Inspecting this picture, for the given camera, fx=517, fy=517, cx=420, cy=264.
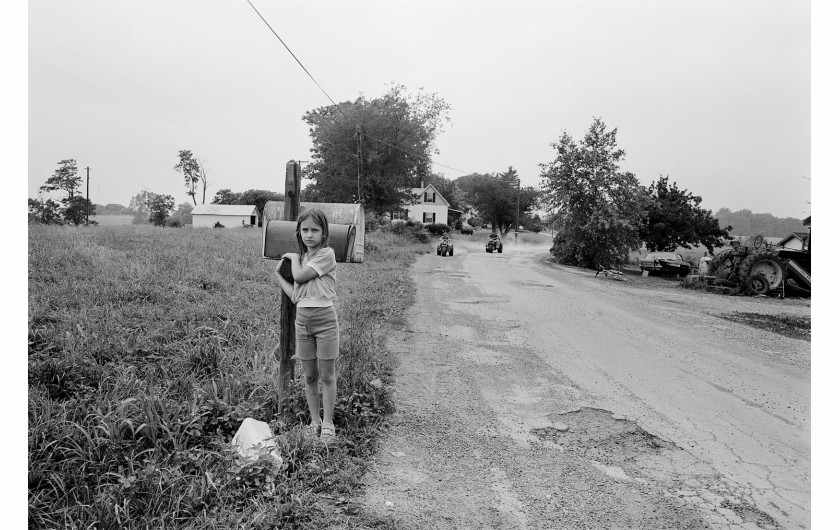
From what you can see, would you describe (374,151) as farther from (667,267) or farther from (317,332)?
(317,332)

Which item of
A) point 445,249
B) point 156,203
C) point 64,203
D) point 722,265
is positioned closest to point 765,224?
point 64,203

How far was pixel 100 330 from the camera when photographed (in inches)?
194

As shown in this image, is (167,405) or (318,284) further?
(167,405)

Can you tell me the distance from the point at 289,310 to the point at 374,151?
34.5 metres

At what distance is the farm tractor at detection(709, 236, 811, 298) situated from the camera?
15125 millimetres

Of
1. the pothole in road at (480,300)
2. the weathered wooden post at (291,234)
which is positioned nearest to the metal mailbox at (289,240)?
the weathered wooden post at (291,234)

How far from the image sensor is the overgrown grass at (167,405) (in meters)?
2.66

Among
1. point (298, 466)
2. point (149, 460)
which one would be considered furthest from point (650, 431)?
point (149, 460)

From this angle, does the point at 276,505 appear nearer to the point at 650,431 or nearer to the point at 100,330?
the point at 650,431

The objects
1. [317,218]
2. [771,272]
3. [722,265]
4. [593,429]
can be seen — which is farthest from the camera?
[722,265]

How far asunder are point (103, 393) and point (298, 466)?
1.81 meters

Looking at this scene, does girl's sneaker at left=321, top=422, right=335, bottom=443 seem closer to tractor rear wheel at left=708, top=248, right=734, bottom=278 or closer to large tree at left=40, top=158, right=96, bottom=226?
large tree at left=40, top=158, right=96, bottom=226

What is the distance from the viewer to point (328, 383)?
355cm

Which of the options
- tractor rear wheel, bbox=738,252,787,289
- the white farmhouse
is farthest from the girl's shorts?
the white farmhouse
